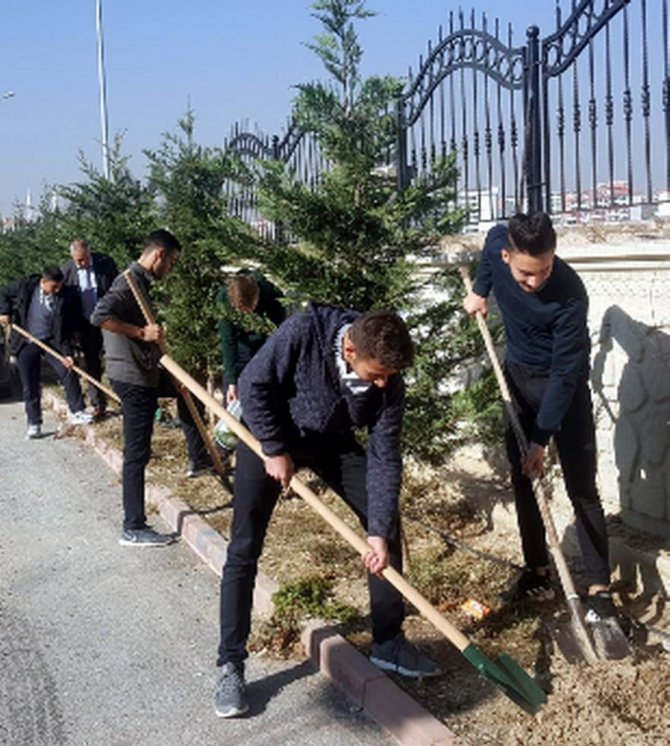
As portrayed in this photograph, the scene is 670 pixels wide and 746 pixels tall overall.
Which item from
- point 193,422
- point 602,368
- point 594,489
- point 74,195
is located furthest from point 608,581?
point 74,195

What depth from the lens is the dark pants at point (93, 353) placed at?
10.1 m

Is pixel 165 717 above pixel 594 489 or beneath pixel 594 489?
beneath

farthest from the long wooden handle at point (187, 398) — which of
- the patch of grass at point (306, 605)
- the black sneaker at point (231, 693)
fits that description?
the black sneaker at point (231, 693)

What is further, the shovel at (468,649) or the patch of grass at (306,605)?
the patch of grass at (306,605)

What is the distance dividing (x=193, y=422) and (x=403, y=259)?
8.80ft

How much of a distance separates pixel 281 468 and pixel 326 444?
13.0 inches

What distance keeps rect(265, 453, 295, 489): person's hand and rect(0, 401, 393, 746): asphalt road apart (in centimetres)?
97

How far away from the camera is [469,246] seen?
18.2ft

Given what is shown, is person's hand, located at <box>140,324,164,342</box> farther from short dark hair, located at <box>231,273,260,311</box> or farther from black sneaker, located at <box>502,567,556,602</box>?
black sneaker, located at <box>502,567,556,602</box>

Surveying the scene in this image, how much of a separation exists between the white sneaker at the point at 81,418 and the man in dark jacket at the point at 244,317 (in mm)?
3571

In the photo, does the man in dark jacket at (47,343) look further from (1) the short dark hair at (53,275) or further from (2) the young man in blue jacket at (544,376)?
(2) the young man in blue jacket at (544,376)

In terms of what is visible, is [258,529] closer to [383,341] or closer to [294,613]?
[294,613]

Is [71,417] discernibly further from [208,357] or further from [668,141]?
[668,141]

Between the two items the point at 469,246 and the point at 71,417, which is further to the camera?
the point at 71,417
